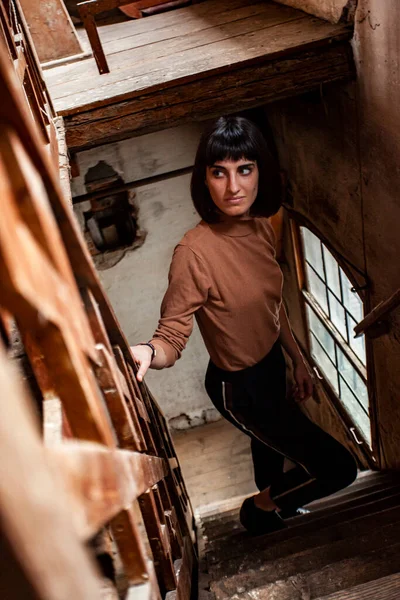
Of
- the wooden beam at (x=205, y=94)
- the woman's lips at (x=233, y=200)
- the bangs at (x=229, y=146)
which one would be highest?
the wooden beam at (x=205, y=94)

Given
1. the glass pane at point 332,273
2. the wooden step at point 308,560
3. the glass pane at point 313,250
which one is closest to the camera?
the wooden step at point 308,560

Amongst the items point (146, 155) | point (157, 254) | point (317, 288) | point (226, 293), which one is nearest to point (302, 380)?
point (226, 293)

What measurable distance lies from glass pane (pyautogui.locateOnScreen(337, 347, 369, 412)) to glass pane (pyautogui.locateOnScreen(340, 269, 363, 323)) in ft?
1.74

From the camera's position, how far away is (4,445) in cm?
45

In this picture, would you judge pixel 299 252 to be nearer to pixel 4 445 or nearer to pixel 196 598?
Result: pixel 196 598

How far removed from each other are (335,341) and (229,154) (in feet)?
8.76

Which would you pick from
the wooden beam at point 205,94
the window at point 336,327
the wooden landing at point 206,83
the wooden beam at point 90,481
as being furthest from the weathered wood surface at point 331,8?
the wooden beam at point 90,481

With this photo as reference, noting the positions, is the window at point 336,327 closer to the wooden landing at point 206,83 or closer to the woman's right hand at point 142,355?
the wooden landing at point 206,83

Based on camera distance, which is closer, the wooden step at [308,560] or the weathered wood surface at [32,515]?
the weathered wood surface at [32,515]

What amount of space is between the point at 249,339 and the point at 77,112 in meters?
1.62

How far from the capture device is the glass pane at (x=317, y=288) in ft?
16.6

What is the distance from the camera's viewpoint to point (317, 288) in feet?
17.1

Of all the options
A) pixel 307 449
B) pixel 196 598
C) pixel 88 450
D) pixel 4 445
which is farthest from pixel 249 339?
pixel 4 445

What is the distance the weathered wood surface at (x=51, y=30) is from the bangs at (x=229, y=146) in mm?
2259
